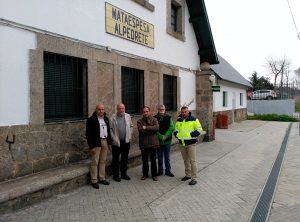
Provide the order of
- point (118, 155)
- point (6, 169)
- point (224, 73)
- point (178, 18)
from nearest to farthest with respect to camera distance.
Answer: point (6, 169), point (118, 155), point (178, 18), point (224, 73)

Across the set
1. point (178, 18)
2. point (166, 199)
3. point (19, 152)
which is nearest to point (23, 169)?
point (19, 152)

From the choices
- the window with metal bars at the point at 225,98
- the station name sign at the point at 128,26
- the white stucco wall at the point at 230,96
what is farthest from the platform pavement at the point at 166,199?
the window with metal bars at the point at 225,98

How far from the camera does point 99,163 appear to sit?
660 cm

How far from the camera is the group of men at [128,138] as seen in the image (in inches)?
252

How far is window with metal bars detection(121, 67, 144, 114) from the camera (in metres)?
8.92

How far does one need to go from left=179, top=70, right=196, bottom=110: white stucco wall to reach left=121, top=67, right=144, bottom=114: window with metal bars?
9.16 feet

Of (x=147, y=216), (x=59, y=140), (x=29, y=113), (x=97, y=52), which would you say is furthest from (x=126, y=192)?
(x=97, y=52)

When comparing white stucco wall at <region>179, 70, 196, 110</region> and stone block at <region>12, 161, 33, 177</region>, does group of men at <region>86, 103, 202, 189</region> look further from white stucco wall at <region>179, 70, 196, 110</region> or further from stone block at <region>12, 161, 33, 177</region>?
white stucco wall at <region>179, 70, 196, 110</region>

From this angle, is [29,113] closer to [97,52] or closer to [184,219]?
[97,52]

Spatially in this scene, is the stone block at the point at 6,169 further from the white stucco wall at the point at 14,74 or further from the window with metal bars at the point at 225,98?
the window with metal bars at the point at 225,98

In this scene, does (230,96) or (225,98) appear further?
(230,96)

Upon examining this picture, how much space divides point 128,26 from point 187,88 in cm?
463

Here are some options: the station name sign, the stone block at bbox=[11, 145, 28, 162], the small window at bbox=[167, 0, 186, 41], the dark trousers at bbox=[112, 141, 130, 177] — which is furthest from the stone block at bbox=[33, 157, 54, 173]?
the small window at bbox=[167, 0, 186, 41]

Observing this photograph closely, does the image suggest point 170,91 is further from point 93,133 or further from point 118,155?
point 93,133
